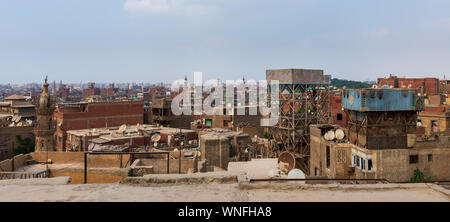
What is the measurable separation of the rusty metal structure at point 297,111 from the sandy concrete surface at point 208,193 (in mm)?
22911

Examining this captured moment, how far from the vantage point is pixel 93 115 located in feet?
171

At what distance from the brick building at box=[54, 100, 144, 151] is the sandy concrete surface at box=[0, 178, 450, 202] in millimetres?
43285

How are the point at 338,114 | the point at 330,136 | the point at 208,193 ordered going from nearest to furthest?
1. the point at 208,193
2. the point at 330,136
3. the point at 338,114

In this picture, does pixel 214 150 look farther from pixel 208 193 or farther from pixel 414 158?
pixel 208 193

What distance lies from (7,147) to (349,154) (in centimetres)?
3948

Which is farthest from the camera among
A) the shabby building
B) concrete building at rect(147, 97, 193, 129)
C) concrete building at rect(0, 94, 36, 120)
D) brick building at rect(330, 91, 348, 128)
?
concrete building at rect(0, 94, 36, 120)

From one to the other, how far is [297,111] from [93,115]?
1257 inches

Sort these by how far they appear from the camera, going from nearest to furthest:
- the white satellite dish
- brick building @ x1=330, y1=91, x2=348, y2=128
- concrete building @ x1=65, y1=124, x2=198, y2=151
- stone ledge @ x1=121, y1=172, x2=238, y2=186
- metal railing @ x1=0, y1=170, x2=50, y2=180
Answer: stone ledge @ x1=121, y1=172, x2=238, y2=186 < metal railing @ x1=0, y1=170, x2=50, y2=180 < the white satellite dish < concrete building @ x1=65, y1=124, x2=198, y2=151 < brick building @ x1=330, y1=91, x2=348, y2=128

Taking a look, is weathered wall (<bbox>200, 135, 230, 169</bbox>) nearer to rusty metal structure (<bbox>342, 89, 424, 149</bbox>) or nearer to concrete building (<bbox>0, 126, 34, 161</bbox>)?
rusty metal structure (<bbox>342, 89, 424, 149</bbox>)

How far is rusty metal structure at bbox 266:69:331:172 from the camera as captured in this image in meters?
30.1


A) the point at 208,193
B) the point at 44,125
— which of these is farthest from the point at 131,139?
the point at 208,193

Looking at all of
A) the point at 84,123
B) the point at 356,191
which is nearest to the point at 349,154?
the point at 356,191

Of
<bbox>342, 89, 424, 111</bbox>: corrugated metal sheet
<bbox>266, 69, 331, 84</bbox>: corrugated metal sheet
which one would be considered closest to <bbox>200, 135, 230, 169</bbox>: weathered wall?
<bbox>342, 89, 424, 111</bbox>: corrugated metal sheet
